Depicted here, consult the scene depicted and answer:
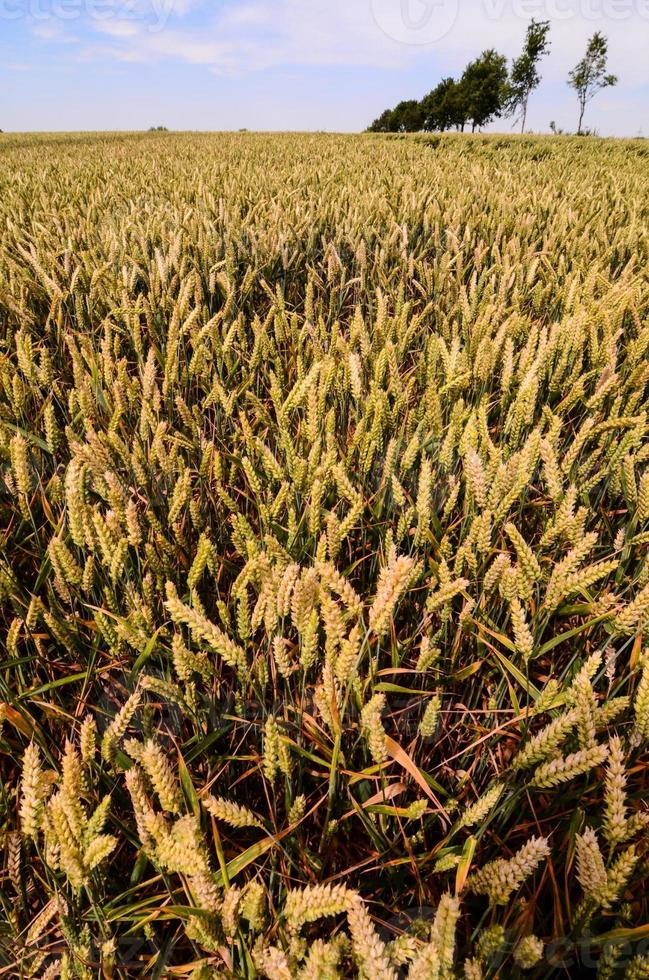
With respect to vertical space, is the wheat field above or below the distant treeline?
below

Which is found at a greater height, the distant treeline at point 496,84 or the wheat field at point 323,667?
the distant treeline at point 496,84

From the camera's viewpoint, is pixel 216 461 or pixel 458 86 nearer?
pixel 216 461

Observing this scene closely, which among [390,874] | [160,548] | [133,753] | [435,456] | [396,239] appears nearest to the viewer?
[133,753]

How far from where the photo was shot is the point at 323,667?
2.94ft

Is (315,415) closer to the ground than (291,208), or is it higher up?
closer to the ground

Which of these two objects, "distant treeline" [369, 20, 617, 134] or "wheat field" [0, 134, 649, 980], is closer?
"wheat field" [0, 134, 649, 980]

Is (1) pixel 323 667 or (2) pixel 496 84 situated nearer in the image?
(1) pixel 323 667

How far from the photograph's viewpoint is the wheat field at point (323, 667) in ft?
1.96

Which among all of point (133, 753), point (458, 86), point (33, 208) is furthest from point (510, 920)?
point (458, 86)

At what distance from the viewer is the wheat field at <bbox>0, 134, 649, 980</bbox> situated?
0.60m

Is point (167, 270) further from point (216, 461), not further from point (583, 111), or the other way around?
Result: point (583, 111)

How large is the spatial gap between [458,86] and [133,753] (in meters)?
58.9

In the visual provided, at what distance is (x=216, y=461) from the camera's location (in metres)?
1.15

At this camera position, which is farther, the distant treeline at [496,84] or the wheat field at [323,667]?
the distant treeline at [496,84]
